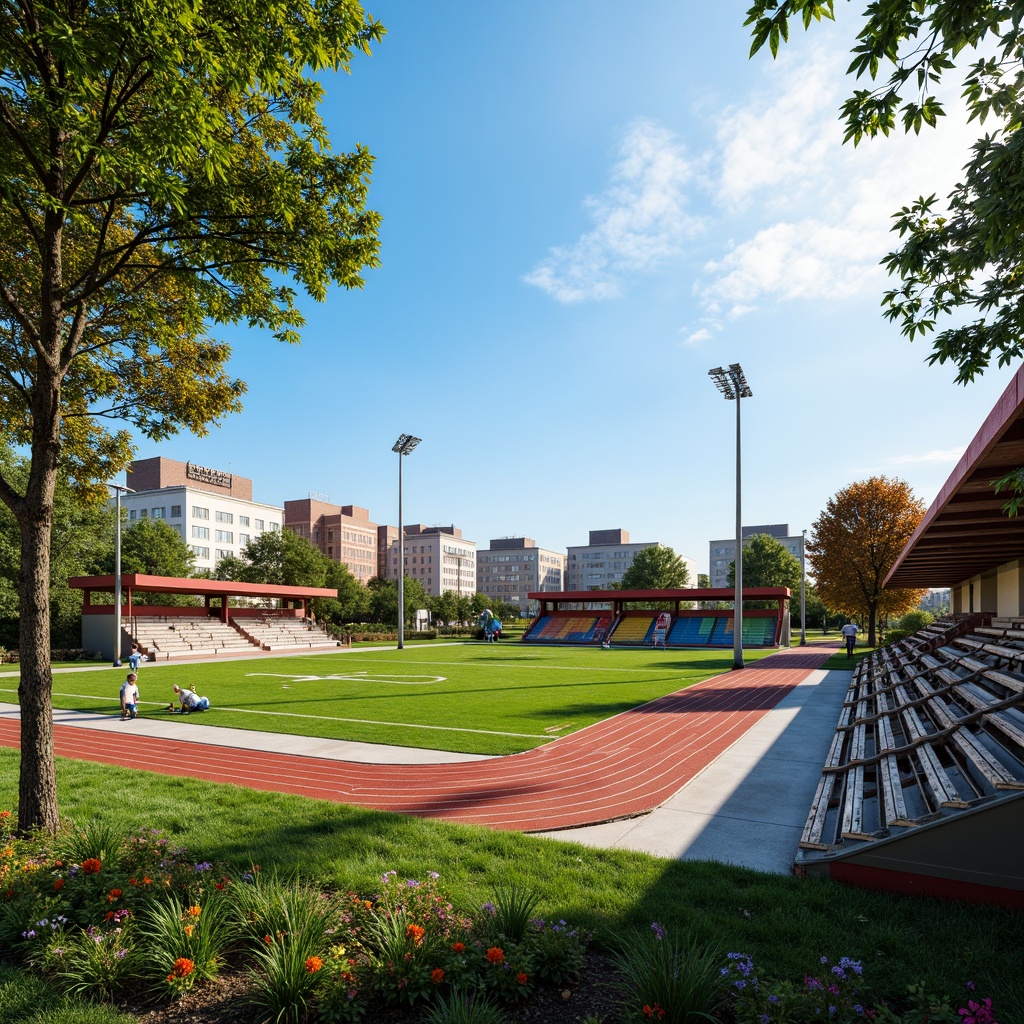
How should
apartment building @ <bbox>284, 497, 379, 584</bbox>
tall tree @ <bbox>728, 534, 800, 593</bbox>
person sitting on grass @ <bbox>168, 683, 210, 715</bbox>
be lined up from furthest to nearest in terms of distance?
apartment building @ <bbox>284, 497, 379, 584</bbox>
tall tree @ <bbox>728, 534, 800, 593</bbox>
person sitting on grass @ <bbox>168, 683, 210, 715</bbox>

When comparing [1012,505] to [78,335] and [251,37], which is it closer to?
[251,37]

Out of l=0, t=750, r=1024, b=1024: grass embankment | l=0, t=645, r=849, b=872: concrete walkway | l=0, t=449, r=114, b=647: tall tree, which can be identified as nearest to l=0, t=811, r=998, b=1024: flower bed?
l=0, t=750, r=1024, b=1024: grass embankment

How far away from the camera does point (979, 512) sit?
39.4 feet

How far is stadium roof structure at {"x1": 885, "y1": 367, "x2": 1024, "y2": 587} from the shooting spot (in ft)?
22.4

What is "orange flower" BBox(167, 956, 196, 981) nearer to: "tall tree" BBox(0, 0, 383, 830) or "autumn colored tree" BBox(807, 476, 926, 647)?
"tall tree" BBox(0, 0, 383, 830)

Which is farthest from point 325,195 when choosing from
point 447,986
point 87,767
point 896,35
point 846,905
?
point 87,767

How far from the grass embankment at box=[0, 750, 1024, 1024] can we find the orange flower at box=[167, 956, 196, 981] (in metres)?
0.49

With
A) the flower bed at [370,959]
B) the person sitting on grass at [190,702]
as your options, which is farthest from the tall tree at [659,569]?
the flower bed at [370,959]

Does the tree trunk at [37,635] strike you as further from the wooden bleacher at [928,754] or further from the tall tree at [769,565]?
the tall tree at [769,565]

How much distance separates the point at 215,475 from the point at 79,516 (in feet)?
205

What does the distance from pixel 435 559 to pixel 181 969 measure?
516 ft

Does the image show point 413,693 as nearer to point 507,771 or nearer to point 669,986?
point 507,771

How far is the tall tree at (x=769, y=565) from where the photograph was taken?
83.1 meters

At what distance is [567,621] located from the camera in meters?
53.8
